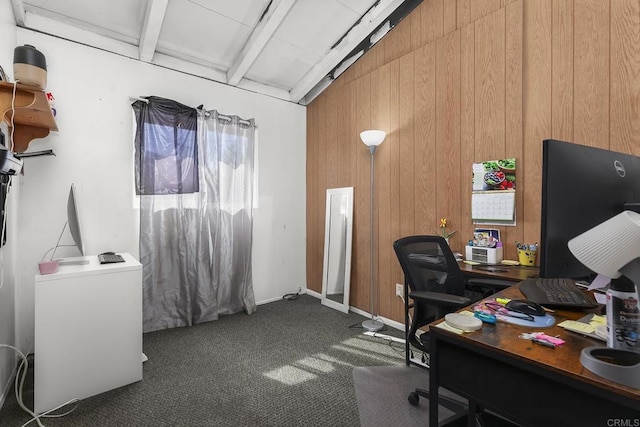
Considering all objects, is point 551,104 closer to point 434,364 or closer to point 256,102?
point 434,364

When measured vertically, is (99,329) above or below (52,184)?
below

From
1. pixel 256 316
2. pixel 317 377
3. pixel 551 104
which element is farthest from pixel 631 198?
pixel 256 316

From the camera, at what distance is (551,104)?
2.14 meters

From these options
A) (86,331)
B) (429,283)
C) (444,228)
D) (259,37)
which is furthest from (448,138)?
(86,331)

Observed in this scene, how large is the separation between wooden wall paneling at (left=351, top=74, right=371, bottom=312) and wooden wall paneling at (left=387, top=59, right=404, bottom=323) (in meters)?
0.31

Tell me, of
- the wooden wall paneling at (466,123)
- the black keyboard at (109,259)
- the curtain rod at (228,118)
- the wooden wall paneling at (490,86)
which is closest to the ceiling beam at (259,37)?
the curtain rod at (228,118)

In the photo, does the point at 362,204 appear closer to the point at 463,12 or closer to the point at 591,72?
the point at 463,12

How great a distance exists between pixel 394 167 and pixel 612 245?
2535 millimetres

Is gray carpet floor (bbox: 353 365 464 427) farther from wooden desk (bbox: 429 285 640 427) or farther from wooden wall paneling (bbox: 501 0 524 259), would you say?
wooden wall paneling (bbox: 501 0 524 259)

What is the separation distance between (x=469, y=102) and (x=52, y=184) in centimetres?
363

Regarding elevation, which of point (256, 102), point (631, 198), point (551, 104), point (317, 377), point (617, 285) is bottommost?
point (317, 377)

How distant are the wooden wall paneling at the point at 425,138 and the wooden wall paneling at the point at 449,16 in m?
0.18

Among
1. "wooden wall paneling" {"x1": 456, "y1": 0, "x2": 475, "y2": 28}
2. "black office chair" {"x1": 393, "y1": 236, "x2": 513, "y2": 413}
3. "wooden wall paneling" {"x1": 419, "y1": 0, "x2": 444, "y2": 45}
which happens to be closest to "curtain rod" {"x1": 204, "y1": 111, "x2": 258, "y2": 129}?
"wooden wall paneling" {"x1": 419, "y1": 0, "x2": 444, "y2": 45}

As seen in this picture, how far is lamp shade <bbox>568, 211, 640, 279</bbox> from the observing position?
2.07 feet
